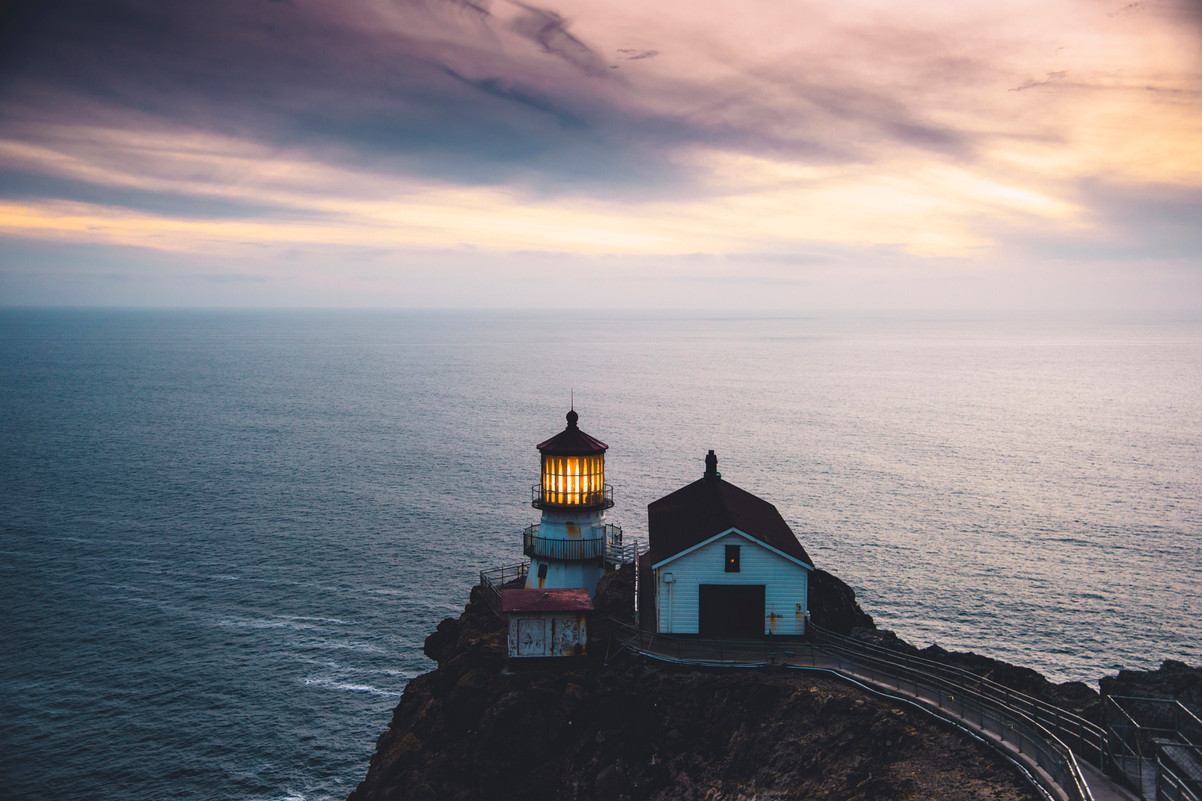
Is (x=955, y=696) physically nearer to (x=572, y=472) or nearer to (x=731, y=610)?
(x=731, y=610)

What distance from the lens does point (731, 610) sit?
1018 inches

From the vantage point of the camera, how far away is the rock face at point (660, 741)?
18.9 m

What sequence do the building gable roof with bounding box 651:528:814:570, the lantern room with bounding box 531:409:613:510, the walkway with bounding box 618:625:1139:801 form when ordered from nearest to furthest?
the walkway with bounding box 618:625:1139:801, the building gable roof with bounding box 651:528:814:570, the lantern room with bounding box 531:409:613:510

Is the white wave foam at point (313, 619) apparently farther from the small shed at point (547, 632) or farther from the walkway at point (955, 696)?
the walkway at point (955, 696)

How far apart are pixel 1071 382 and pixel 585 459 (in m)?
168

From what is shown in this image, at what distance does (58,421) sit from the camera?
4252 inches

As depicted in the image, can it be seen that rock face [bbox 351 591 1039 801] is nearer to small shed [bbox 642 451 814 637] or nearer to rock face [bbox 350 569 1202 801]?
rock face [bbox 350 569 1202 801]

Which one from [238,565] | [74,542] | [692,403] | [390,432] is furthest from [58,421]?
[692,403]

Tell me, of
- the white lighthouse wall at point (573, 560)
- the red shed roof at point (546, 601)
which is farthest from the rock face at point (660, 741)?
the white lighthouse wall at point (573, 560)

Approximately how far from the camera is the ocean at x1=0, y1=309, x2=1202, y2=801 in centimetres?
3638

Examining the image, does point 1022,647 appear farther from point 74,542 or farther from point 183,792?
point 74,542

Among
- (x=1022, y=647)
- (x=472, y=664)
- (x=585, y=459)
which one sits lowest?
(x=1022, y=647)

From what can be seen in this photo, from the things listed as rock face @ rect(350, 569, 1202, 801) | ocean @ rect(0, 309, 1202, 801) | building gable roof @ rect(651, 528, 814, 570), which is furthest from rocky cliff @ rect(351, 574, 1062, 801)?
ocean @ rect(0, 309, 1202, 801)

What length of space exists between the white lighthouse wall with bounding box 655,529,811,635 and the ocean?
17.2 metres
